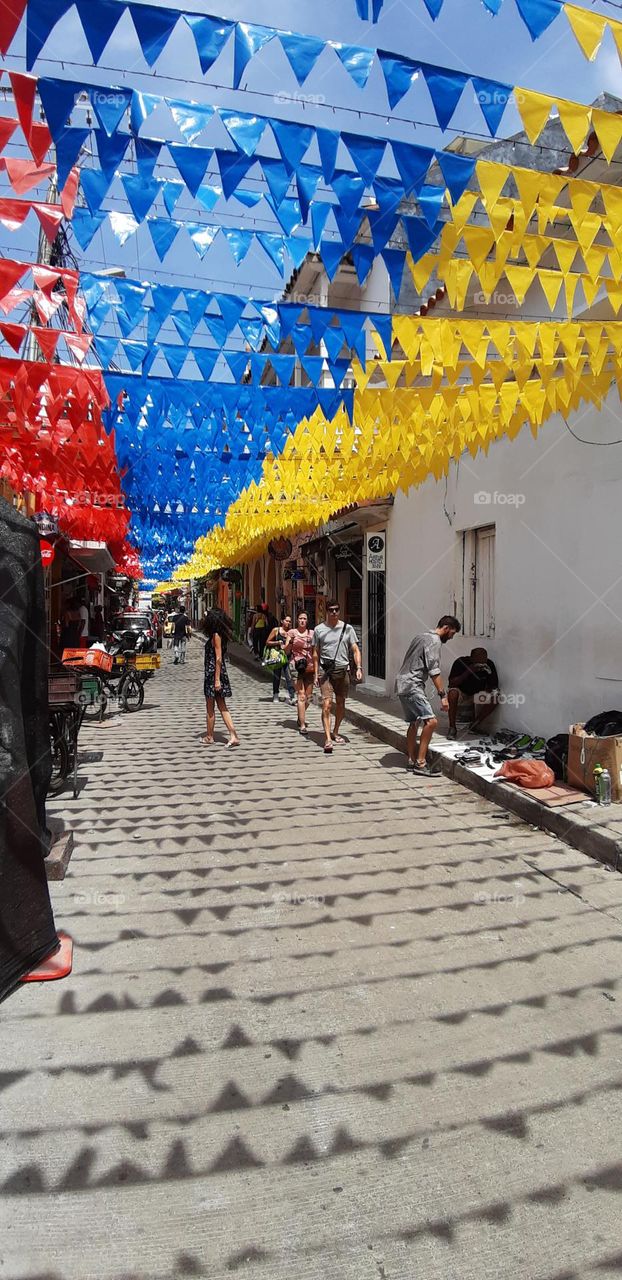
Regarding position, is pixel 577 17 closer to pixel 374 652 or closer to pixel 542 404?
pixel 542 404

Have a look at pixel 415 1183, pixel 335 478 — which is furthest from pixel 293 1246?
pixel 335 478

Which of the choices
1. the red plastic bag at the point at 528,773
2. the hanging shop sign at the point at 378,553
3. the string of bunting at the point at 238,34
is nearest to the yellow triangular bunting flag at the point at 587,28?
the string of bunting at the point at 238,34

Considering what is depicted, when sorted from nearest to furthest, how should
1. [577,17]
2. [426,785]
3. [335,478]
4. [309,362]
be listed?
1. [577,17]
2. [309,362]
3. [426,785]
4. [335,478]

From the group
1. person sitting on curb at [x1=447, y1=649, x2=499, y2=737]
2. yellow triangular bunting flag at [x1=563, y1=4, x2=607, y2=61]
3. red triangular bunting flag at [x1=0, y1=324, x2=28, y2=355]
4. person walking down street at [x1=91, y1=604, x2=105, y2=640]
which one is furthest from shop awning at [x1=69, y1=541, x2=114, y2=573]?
yellow triangular bunting flag at [x1=563, y1=4, x2=607, y2=61]

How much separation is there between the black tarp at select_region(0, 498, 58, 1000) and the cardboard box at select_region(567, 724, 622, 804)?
5091 mm

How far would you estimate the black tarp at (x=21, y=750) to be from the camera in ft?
9.91

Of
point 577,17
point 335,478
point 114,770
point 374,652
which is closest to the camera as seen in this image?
point 577,17

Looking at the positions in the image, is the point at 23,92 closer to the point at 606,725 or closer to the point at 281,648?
the point at 606,725

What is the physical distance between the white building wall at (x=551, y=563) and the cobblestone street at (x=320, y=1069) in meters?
2.99

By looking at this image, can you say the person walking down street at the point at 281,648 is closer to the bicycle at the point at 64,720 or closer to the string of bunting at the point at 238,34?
the bicycle at the point at 64,720

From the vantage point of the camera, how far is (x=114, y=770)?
8.84 m

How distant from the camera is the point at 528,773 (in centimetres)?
723

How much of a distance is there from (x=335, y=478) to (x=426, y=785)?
524cm

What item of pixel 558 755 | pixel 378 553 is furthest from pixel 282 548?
pixel 558 755
